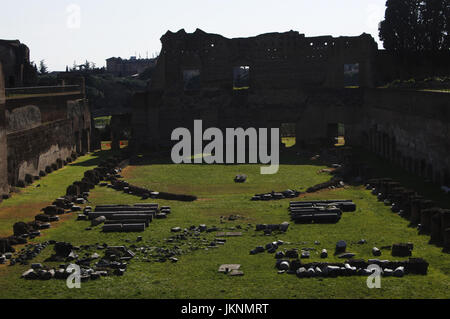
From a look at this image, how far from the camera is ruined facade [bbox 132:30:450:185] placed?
40125mm

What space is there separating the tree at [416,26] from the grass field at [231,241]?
52.1 feet

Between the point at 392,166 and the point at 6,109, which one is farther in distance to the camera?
the point at 392,166

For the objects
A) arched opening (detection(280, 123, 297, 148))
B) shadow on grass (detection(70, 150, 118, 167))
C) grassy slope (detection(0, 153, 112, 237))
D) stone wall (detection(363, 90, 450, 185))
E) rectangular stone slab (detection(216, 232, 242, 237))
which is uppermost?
stone wall (detection(363, 90, 450, 185))

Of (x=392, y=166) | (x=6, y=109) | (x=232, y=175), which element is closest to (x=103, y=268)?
(x=6, y=109)

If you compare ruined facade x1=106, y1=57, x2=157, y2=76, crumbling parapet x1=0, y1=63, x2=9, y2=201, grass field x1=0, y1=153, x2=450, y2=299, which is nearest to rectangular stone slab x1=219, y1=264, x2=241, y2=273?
grass field x1=0, y1=153, x2=450, y2=299

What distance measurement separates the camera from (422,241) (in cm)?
1711

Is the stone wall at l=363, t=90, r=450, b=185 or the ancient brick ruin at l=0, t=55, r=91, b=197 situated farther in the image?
the ancient brick ruin at l=0, t=55, r=91, b=197

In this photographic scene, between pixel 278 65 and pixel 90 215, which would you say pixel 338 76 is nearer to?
pixel 278 65

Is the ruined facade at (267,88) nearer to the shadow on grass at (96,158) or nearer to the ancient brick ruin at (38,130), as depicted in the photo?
the shadow on grass at (96,158)

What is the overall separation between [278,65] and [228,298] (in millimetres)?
30674

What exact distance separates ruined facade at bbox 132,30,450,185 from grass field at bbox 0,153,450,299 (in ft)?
34.7

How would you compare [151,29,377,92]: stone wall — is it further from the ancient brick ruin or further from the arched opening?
the ancient brick ruin

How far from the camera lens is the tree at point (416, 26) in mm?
42125

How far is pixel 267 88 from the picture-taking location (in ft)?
139
